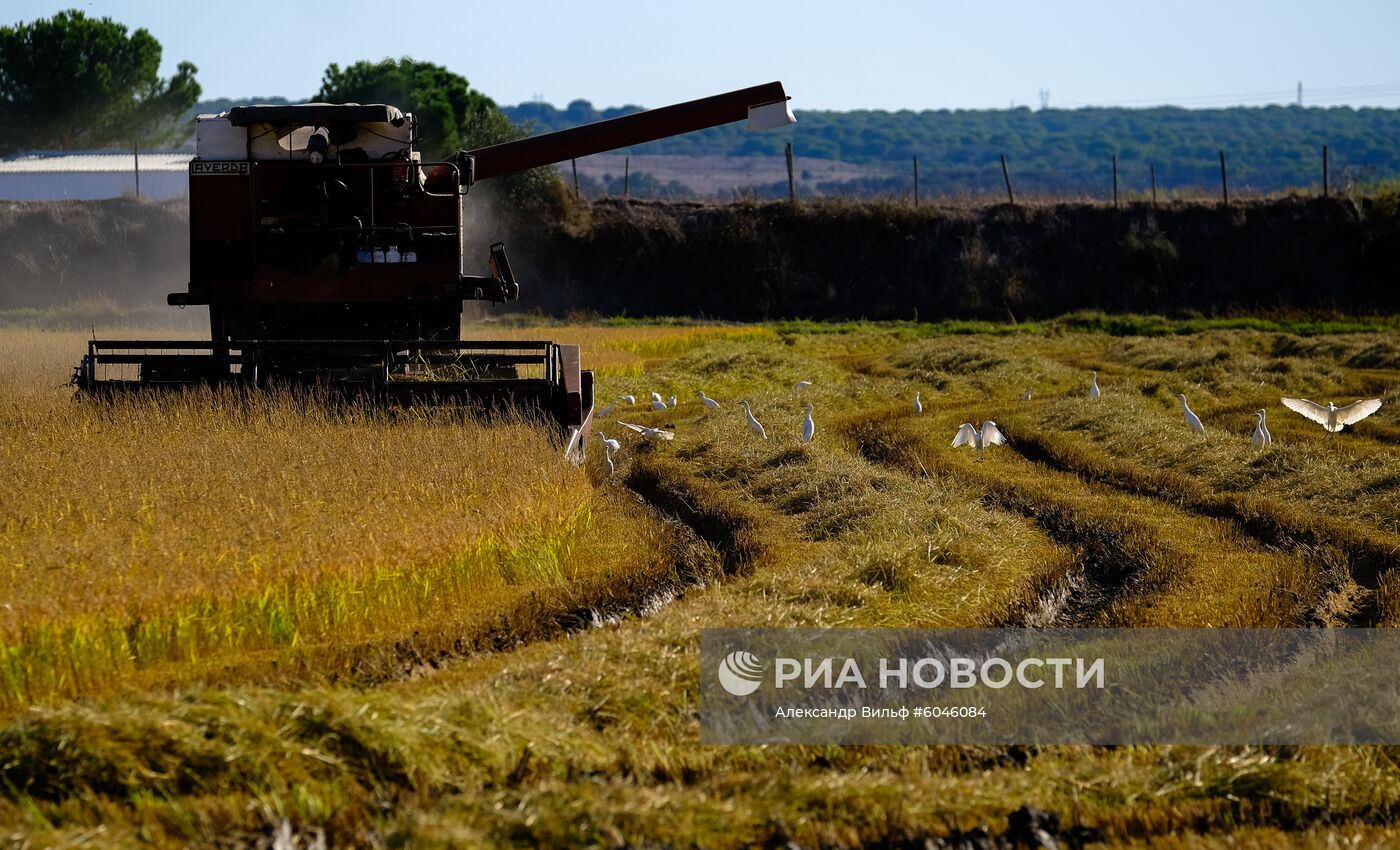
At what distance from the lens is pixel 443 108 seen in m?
53.3

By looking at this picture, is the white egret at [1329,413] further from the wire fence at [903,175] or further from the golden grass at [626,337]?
the wire fence at [903,175]

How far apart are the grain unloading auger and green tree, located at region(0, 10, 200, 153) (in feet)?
174

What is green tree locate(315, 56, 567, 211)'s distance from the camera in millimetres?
46312

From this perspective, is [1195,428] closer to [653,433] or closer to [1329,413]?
[1329,413]

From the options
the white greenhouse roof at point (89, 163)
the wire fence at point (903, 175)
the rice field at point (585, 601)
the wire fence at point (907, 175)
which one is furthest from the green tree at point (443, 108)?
the wire fence at point (907, 175)

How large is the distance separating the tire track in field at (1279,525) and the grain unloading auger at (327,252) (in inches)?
185

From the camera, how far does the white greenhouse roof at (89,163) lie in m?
55.0

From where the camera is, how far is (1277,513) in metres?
11.0

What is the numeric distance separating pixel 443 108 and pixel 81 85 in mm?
20041

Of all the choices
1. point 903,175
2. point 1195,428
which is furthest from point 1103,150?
point 1195,428

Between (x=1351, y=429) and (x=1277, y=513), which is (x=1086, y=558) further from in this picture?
(x=1351, y=429)

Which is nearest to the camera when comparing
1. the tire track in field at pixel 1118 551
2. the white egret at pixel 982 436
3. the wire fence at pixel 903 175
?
the tire track in field at pixel 1118 551

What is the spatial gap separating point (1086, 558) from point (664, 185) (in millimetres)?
143181

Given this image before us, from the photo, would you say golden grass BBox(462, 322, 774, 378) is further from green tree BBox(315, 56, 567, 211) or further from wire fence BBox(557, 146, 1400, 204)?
wire fence BBox(557, 146, 1400, 204)
